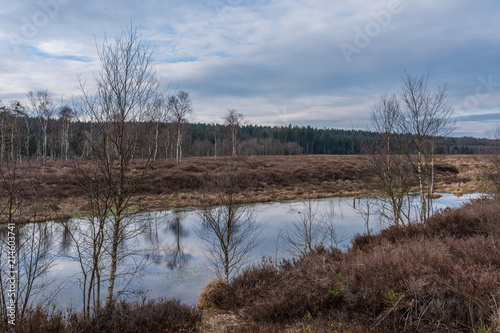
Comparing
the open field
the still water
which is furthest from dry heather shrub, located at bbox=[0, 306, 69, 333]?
the open field

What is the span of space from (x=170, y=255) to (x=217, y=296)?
20.8 ft

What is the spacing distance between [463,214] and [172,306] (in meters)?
11.2

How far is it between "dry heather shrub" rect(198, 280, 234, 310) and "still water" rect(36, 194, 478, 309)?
1.27 meters

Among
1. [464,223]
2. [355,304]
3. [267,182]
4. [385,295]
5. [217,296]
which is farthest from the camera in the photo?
[267,182]

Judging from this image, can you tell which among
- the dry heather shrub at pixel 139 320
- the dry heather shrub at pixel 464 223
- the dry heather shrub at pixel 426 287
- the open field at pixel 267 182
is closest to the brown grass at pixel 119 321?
the dry heather shrub at pixel 139 320

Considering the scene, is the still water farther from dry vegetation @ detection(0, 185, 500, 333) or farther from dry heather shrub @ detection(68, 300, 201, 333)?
dry vegetation @ detection(0, 185, 500, 333)

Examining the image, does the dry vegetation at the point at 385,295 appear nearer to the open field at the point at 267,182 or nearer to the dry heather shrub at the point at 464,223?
the dry heather shrub at the point at 464,223

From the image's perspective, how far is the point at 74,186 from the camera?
25.7 m

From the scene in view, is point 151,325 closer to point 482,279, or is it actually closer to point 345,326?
point 345,326

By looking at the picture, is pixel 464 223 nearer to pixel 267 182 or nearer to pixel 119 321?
pixel 119 321

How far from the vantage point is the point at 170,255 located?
45.1 feet

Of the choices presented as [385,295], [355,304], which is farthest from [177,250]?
[385,295]

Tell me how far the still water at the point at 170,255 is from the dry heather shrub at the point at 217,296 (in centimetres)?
127

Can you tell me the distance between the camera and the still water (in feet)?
32.9
